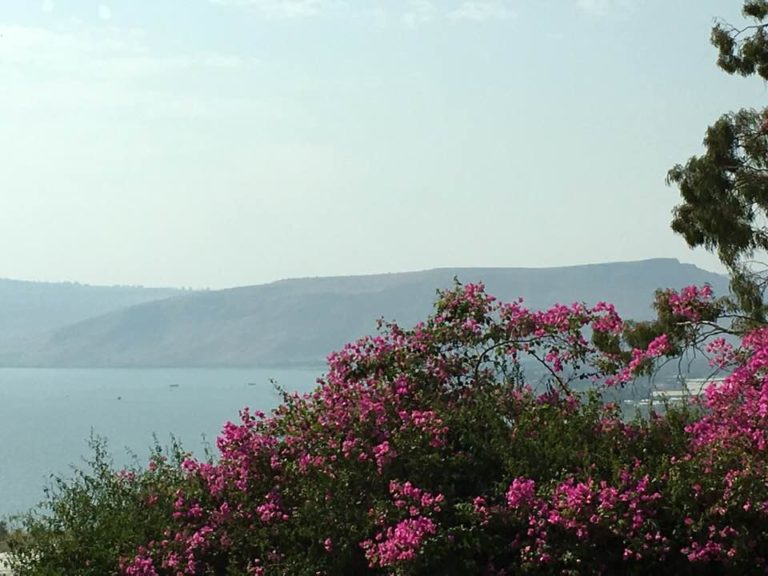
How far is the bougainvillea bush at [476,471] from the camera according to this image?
20.5ft

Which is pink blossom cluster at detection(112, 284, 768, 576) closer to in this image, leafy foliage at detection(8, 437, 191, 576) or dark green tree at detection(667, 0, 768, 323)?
leafy foliage at detection(8, 437, 191, 576)

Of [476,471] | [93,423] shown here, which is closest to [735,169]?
[476,471]

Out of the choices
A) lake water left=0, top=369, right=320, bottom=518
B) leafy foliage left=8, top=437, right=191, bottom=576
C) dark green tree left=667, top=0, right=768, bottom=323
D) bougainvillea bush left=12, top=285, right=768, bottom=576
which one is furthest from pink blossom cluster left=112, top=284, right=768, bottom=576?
lake water left=0, top=369, right=320, bottom=518

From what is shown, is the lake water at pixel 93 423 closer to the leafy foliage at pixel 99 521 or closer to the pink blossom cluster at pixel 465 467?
the leafy foliage at pixel 99 521

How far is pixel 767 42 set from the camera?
1548 cm

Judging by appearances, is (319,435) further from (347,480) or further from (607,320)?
(607,320)

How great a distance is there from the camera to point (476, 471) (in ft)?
22.9

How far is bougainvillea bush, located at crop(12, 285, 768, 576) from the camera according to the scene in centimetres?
626

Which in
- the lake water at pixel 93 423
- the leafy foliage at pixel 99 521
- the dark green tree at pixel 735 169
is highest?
the dark green tree at pixel 735 169

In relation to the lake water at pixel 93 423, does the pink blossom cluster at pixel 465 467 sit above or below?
above

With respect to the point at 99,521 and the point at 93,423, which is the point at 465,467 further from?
the point at 93,423

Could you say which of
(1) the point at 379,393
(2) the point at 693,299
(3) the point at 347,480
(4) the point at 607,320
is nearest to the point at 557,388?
(4) the point at 607,320

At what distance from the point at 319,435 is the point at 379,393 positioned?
0.51 metres

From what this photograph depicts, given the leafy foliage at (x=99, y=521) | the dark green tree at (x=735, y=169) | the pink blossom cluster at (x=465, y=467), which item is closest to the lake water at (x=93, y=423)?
the dark green tree at (x=735, y=169)
